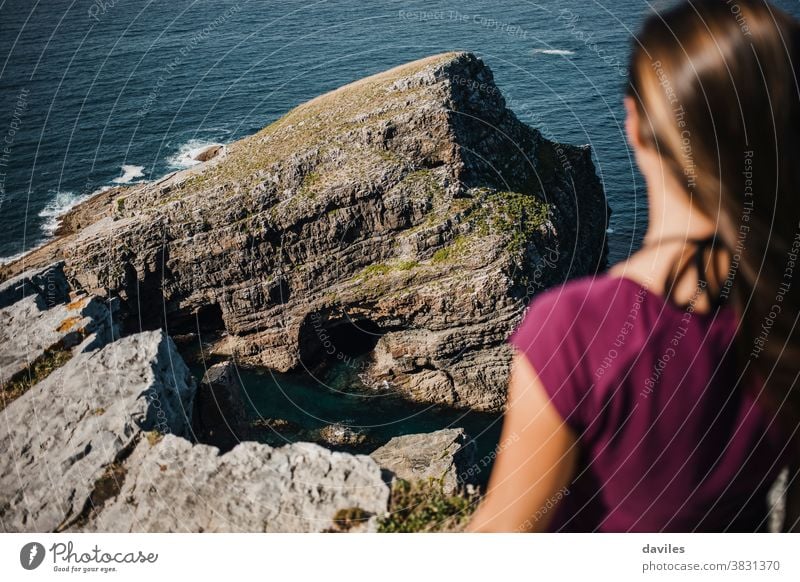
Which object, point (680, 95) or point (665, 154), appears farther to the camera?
point (665, 154)

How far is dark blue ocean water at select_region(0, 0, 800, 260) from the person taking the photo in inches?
2015

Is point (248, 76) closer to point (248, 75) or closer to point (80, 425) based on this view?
point (248, 75)

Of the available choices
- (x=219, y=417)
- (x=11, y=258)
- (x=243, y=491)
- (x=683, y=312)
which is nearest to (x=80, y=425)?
(x=243, y=491)

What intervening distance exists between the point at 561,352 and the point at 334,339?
135 ft

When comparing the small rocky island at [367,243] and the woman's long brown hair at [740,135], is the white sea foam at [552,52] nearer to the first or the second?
the small rocky island at [367,243]

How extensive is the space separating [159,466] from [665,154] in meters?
7.79

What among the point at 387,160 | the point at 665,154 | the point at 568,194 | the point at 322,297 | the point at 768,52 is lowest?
the point at 322,297

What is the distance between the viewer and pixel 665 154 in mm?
3406

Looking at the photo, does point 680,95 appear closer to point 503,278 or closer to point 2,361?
point 2,361

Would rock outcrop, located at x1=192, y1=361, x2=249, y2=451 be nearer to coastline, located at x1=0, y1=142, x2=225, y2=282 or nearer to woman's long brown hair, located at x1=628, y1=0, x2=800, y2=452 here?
woman's long brown hair, located at x1=628, y1=0, x2=800, y2=452

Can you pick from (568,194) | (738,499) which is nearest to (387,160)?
(568,194)

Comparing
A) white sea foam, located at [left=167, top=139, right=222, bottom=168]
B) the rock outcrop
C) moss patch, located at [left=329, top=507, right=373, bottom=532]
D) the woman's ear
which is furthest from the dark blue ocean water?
the woman's ear

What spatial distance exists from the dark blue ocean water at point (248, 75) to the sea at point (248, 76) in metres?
0.15

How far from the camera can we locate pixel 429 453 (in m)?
25.5
